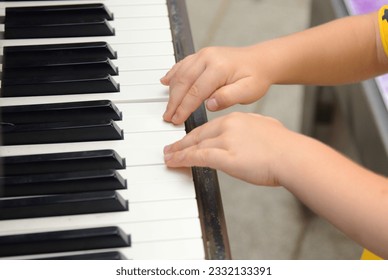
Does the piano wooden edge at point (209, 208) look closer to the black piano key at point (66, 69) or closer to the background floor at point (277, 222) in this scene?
the black piano key at point (66, 69)

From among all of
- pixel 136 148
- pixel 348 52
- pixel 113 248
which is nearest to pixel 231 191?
pixel 348 52

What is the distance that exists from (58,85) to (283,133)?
361 mm

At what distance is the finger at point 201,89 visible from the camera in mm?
974

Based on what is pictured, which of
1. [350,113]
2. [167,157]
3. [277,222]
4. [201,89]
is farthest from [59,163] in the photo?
[277,222]

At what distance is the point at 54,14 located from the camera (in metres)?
1.13

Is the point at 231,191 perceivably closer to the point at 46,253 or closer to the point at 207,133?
the point at 207,133

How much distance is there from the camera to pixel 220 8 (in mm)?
2498

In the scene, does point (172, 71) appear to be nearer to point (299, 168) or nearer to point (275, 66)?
point (275, 66)

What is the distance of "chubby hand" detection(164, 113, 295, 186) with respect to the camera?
0.86m

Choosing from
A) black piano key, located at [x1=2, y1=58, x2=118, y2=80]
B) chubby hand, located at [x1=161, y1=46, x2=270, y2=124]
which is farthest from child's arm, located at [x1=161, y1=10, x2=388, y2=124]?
black piano key, located at [x1=2, y1=58, x2=118, y2=80]

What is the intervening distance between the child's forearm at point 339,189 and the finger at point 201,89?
0.18 meters

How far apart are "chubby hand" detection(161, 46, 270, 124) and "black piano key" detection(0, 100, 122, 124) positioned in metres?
0.09
